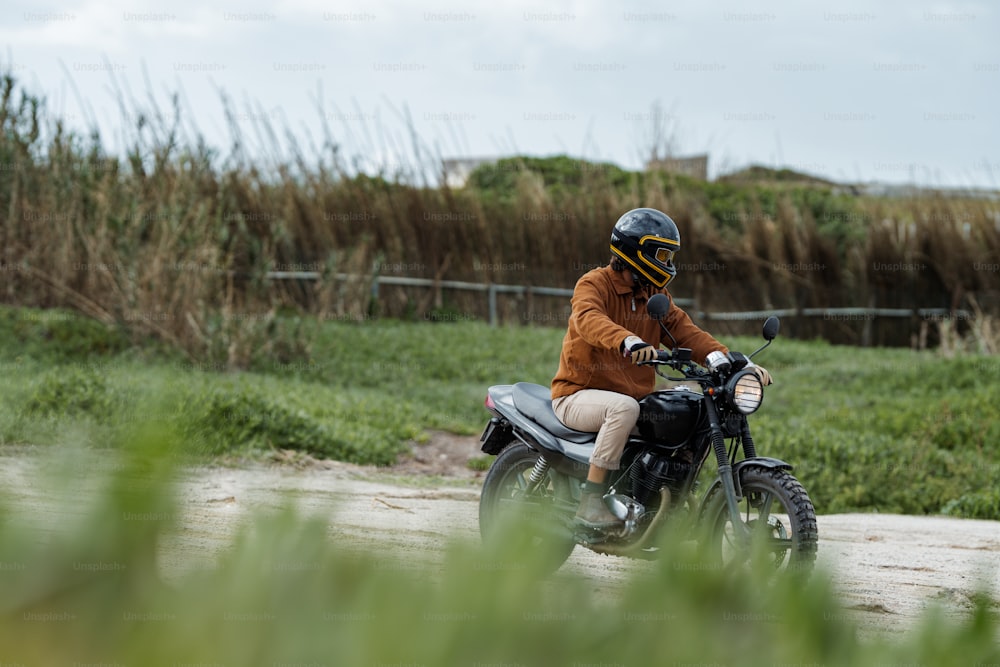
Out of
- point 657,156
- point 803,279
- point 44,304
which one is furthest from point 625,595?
point 657,156

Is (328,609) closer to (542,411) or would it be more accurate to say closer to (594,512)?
(594,512)

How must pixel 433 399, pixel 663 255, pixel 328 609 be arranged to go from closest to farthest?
pixel 328 609 → pixel 663 255 → pixel 433 399

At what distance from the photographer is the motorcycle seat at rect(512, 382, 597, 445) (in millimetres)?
4848

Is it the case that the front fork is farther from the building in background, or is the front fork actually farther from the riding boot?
the building in background

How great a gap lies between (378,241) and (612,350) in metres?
11.9

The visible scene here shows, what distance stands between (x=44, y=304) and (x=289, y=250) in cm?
370

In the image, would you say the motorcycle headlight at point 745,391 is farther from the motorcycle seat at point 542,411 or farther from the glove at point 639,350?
the motorcycle seat at point 542,411

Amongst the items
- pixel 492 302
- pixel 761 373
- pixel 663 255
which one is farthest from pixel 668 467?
pixel 492 302

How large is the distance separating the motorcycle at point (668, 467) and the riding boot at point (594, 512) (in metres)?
0.03

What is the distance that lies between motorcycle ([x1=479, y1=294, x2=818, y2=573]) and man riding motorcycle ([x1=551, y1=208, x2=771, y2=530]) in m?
0.08

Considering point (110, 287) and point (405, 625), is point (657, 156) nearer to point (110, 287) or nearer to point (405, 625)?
point (110, 287)

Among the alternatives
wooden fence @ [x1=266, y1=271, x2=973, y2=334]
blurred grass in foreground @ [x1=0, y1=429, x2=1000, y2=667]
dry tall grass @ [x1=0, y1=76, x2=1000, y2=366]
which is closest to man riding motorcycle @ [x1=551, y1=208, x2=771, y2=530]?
blurred grass in foreground @ [x1=0, y1=429, x2=1000, y2=667]

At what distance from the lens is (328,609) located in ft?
3.17

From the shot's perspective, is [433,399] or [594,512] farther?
[433,399]
